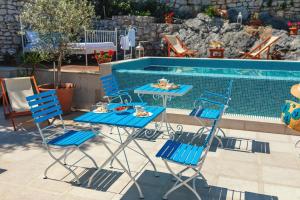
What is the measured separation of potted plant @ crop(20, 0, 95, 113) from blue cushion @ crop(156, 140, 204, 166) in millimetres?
3853

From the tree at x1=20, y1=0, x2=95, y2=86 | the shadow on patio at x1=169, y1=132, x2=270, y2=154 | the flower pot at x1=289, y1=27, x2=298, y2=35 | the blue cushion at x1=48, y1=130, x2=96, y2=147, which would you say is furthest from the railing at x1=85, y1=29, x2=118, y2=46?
the blue cushion at x1=48, y1=130, x2=96, y2=147

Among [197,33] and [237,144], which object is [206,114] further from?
[197,33]

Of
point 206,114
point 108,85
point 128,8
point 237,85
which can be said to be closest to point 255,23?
point 128,8

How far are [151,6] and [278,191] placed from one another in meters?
14.2

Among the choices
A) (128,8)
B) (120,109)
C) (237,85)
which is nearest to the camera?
(120,109)

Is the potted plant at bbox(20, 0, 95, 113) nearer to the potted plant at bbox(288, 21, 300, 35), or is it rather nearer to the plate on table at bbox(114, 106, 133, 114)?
the plate on table at bbox(114, 106, 133, 114)

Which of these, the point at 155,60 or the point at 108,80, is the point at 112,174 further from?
the point at 155,60

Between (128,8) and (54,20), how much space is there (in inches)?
387

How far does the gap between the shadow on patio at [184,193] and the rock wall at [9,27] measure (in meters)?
8.70

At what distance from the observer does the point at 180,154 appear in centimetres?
324

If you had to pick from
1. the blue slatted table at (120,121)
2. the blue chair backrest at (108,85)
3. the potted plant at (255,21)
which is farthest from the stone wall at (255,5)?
the blue slatted table at (120,121)

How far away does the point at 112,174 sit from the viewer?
397 cm

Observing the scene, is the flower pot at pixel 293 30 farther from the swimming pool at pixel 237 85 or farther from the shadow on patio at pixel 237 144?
the shadow on patio at pixel 237 144

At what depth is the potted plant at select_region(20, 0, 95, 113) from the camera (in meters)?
6.27
